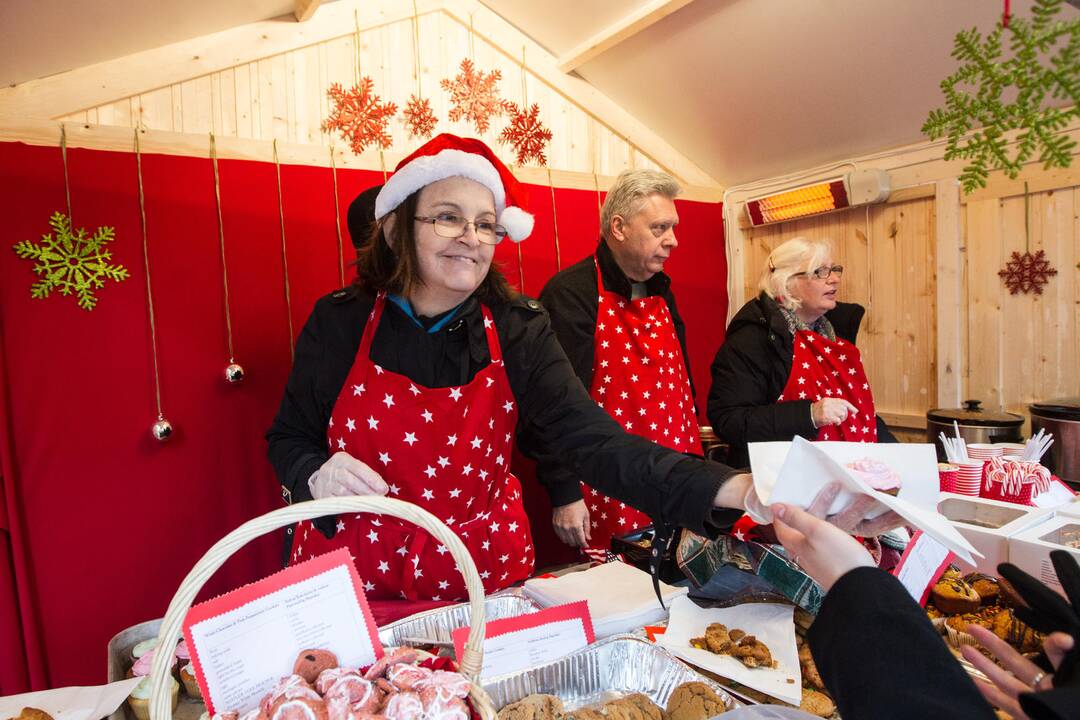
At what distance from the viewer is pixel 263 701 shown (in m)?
0.78

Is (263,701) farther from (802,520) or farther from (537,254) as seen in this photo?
(537,254)

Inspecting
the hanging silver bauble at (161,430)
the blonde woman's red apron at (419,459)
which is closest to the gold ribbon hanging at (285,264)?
the hanging silver bauble at (161,430)

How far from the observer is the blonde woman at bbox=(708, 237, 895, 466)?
2492 millimetres

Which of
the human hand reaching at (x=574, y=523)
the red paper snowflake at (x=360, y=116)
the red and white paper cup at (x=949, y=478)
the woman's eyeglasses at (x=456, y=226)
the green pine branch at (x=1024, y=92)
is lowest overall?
the human hand reaching at (x=574, y=523)

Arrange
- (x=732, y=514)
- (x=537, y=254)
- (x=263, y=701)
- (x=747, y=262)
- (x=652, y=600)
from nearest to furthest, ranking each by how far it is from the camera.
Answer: (x=263, y=701) → (x=732, y=514) → (x=652, y=600) → (x=537, y=254) → (x=747, y=262)

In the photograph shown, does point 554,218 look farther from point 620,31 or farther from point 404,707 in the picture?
point 404,707

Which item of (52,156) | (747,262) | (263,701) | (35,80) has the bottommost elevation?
(263,701)

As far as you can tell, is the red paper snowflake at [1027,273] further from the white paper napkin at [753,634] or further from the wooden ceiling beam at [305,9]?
the wooden ceiling beam at [305,9]

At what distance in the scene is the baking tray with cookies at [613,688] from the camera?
92cm

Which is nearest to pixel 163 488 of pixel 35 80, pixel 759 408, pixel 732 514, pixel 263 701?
pixel 35 80

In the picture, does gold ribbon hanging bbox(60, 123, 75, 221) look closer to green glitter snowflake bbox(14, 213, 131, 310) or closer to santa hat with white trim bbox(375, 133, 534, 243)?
green glitter snowflake bbox(14, 213, 131, 310)

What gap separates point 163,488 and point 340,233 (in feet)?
3.73

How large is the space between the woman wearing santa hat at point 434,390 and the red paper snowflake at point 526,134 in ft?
5.48

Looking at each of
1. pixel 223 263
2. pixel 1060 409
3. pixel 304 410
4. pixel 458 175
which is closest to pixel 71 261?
pixel 223 263
